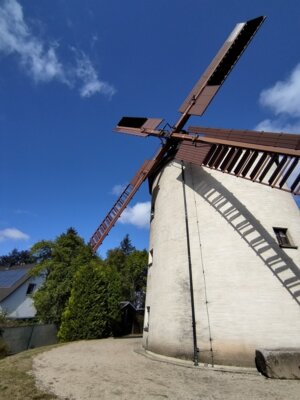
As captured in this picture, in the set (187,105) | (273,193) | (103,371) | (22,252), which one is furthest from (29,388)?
(22,252)

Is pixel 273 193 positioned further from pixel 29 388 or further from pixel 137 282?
pixel 137 282

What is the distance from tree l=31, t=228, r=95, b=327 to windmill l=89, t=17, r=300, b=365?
32.6 feet

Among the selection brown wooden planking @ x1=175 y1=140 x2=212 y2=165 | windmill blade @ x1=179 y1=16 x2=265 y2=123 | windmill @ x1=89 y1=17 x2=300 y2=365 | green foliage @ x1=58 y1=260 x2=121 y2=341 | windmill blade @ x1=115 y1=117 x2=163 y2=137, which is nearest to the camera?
windmill @ x1=89 y1=17 x2=300 y2=365

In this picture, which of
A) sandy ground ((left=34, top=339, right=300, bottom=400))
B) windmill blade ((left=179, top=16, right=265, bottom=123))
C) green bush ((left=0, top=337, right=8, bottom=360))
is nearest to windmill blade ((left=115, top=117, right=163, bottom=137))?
windmill blade ((left=179, top=16, right=265, bottom=123))

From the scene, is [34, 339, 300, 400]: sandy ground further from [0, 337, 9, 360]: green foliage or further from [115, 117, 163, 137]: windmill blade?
[115, 117, 163, 137]: windmill blade

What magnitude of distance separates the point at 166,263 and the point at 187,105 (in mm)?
9289

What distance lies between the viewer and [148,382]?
23.0 feet

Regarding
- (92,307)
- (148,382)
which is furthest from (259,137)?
(92,307)

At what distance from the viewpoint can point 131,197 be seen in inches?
667

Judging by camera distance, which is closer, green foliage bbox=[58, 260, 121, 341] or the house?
green foliage bbox=[58, 260, 121, 341]

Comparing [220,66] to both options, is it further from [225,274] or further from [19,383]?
[19,383]

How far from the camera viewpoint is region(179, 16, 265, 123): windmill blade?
43.0ft

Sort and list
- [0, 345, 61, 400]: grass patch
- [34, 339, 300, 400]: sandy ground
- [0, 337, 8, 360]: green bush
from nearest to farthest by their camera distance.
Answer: [0, 345, 61, 400]: grass patch → [34, 339, 300, 400]: sandy ground → [0, 337, 8, 360]: green bush

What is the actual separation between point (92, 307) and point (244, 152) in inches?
557
